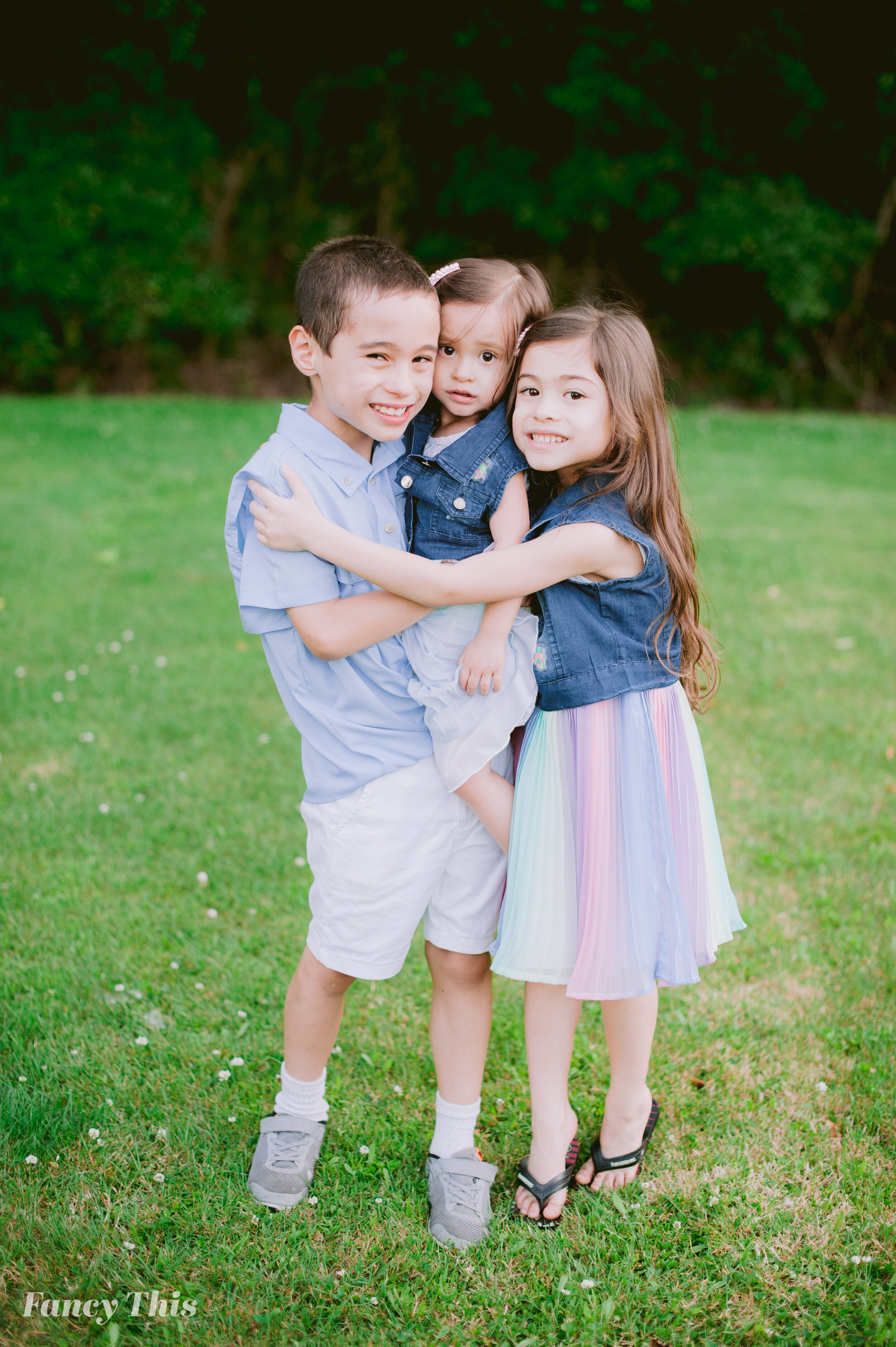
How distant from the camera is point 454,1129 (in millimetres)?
2297

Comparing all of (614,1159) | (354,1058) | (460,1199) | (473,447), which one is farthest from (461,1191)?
(473,447)

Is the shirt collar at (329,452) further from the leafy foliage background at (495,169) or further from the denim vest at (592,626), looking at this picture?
the leafy foliage background at (495,169)

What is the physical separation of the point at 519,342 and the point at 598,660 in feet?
2.08

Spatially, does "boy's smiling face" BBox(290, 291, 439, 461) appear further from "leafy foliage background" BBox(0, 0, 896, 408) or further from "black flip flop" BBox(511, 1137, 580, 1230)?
"leafy foliage background" BBox(0, 0, 896, 408)

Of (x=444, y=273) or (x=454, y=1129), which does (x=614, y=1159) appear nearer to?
(x=454, y=1129)

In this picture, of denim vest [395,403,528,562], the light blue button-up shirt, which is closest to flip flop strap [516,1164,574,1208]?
the light blue button-up shirt

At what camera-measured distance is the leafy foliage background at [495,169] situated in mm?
14281

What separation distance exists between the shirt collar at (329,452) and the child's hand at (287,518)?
0.26 feet

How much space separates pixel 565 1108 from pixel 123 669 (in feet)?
11.1

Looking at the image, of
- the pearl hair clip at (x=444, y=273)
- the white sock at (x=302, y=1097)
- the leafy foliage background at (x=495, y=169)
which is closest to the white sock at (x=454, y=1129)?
the white sock at (x=302, y=1097)

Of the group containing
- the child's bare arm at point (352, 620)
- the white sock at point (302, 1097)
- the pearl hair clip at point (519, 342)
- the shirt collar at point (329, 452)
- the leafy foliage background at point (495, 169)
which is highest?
the leafy foliage background at point (495, 169)

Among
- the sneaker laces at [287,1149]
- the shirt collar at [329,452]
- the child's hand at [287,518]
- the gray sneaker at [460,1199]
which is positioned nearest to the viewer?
the child's hand at [287,518]

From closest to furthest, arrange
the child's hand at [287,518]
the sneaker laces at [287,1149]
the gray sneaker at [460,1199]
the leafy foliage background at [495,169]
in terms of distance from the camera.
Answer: the child's hand at [287,518], the gray sneaker at [460,1199], the sneaker laces at [287,1149], the leafy foliage background at [495,169]

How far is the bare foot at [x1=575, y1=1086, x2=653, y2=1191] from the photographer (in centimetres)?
229
